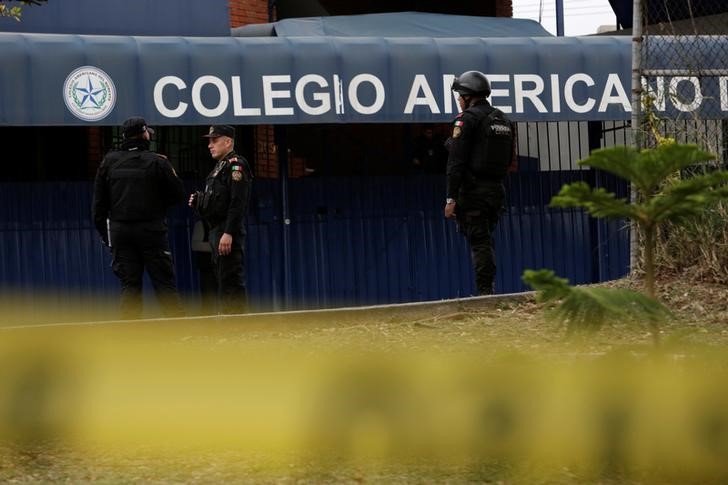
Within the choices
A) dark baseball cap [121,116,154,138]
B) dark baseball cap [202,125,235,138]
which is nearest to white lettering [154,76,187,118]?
dark baseball cap [202,125,235,138]

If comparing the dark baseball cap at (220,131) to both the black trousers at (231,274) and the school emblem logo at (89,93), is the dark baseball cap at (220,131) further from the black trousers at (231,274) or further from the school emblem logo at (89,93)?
the school emblem logo at (89,93)

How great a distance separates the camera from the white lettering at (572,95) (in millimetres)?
13336

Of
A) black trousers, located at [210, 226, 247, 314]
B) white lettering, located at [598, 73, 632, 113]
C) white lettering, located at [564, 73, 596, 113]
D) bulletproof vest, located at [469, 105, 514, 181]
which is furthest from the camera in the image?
white lettering, located at [598, 73, 632, 113]

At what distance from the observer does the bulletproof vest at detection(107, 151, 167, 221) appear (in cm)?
895

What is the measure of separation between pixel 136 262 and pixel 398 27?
27.5ft

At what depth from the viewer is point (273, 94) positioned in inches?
496

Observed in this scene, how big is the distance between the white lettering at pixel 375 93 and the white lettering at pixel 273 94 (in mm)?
685

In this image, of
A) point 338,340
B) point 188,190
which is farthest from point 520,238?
point 338,340

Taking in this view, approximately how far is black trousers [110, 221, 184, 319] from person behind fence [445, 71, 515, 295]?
86.8 inches

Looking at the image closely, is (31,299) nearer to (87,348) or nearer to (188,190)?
(188,190)

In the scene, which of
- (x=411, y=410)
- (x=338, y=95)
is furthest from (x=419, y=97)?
(x=411, y=410)

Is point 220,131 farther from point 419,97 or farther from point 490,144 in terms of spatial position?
point 419,97

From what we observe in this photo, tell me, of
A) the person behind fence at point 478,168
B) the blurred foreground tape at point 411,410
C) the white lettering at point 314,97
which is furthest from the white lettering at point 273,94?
the blurred foreground tape at point 411,410

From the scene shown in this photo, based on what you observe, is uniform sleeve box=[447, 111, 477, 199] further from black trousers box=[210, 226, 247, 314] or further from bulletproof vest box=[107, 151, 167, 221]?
bulletproof vest box=[107, 151, 167, 221]
